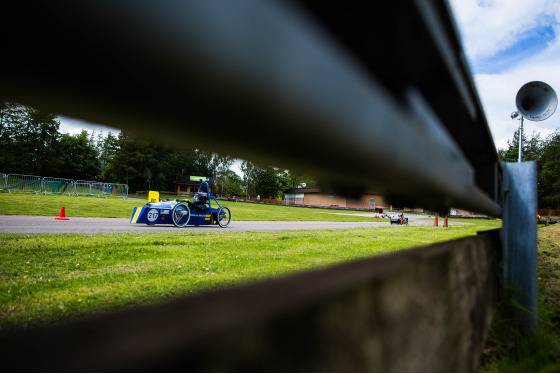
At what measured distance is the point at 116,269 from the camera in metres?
4.11

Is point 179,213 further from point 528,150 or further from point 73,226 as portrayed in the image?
point 528,150

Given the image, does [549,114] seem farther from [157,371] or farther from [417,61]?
[157,371]

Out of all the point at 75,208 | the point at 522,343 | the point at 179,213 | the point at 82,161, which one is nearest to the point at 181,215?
the point at 179,213

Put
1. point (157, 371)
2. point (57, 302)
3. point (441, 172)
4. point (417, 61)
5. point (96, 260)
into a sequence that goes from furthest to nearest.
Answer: point (96, 260)
point (57, 302)
point (441, 172)
point (417, 61)
point (157, 371)

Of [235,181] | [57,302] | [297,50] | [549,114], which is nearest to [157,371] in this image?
[297,50]

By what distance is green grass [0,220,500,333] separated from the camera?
278 centimetres

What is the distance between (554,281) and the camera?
366cm

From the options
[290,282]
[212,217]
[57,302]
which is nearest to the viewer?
[290,282]

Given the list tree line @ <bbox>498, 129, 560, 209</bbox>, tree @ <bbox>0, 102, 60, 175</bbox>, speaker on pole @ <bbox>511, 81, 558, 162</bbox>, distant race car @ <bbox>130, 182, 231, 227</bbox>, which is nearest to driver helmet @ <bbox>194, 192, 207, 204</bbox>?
distant race car @ <bbox>130, 182, 231, 227</bbox>

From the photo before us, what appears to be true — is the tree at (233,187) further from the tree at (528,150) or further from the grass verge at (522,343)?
the grass verge at (522,343)

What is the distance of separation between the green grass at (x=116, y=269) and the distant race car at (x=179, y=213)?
4072 mm

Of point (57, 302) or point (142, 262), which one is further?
point (142, 262)

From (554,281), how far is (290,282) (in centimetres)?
443

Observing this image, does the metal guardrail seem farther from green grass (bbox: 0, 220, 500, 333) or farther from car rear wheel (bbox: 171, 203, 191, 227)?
car rear wheel (bbox: 171, 203, 191, 227)
